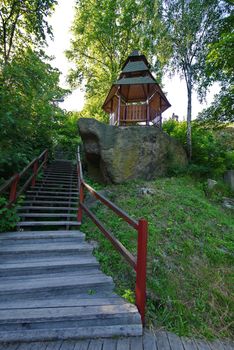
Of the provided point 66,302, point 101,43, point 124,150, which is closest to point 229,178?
point 124,150

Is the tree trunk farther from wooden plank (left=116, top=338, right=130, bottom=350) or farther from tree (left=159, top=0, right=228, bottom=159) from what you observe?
wooden plank (left=116, top=338, right=130, bottom=350)

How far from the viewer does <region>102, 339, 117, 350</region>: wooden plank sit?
6.75 ft

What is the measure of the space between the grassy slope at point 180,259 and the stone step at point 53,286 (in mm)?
308

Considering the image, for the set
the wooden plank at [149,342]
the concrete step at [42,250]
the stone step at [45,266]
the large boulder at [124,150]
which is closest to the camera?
the wooden plank at [149,342]

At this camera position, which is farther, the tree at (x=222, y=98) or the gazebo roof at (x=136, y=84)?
the gazebo roof at (x=136, y=84)

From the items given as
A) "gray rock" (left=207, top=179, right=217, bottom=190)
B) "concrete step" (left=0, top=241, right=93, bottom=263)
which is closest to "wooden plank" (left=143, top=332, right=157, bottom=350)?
"concrete step" (left=0, top=241, right=93, bottom=263)

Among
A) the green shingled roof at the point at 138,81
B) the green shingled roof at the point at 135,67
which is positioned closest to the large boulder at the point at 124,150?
the green shingled roof at the point at 138,81

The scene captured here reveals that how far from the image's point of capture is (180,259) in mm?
3742

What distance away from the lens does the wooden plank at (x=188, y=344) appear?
2203mm

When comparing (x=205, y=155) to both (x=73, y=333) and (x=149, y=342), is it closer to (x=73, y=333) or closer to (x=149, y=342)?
(x=149, y=342)

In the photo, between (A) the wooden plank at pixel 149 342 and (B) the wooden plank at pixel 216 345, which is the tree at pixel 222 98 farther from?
(A) the wooden plank at pixel 149 342

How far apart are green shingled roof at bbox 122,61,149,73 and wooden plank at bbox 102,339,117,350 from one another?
10.9m

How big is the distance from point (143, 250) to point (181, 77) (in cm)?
977

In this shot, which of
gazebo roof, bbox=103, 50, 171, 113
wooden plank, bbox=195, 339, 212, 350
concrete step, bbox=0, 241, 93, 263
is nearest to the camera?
wooden plank, bbox=195, 339, 212, 350
